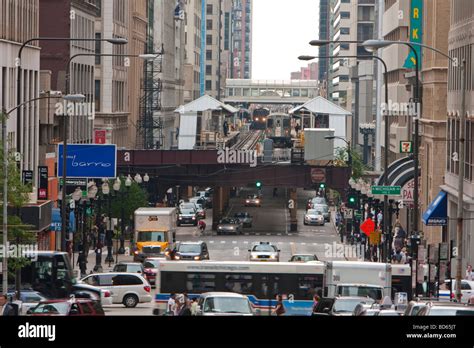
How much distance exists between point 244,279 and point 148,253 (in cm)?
2537

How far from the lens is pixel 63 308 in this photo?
30.1 meters

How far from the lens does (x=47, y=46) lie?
97.1 m

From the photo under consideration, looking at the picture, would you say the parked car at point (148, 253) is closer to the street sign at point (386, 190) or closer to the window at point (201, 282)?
the street sign at point (386, 190)

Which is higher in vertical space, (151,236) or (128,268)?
(151,236)

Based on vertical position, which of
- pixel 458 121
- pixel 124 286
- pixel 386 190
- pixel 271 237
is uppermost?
pixel 458 121

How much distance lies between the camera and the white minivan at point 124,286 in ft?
164

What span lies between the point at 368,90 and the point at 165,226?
9934cm

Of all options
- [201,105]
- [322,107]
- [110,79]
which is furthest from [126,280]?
[322,107]

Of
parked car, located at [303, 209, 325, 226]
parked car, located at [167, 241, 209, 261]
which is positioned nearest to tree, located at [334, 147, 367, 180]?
parked car, located at [303, 209, 325, 226]

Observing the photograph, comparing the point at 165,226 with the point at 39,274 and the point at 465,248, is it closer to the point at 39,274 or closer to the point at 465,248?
the point at 465,248

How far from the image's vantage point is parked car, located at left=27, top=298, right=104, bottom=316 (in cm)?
2918

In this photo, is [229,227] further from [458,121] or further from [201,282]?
[201,282]

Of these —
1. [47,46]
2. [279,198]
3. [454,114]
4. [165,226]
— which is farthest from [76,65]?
[279,198]

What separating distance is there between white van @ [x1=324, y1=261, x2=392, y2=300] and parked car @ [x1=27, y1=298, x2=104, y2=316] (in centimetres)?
961
